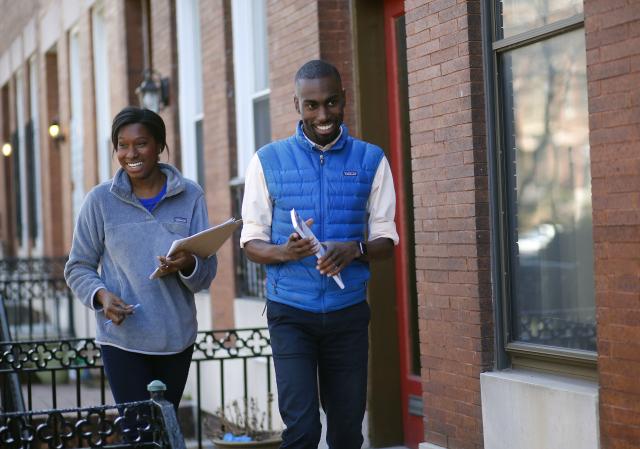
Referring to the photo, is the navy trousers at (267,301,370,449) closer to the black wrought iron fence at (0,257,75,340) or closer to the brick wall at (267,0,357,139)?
the brick wall at (267,0,357,139)

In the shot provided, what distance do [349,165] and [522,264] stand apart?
1626mm

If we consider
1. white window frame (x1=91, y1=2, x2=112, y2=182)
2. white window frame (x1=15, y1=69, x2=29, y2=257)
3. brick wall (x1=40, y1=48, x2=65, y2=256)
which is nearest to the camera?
white window frame (x1=91, y1=2, x2=112, y2=182)

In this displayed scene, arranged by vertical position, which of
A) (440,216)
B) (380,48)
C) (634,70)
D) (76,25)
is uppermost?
(76,25)

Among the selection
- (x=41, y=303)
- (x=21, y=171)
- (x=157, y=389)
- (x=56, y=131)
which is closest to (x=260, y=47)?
(x=157, y=389)

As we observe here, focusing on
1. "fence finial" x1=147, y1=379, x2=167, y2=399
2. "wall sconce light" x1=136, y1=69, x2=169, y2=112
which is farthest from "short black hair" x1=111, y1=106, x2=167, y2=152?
"wall sconce light" x1=136, y1=69, x2=169, y2=112

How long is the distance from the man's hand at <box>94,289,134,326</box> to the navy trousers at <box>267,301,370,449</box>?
0.68 meters

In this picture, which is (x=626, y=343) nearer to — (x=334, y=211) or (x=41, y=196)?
(x=334, y=211)

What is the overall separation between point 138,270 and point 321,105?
3.90ft

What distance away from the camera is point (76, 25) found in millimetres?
18141

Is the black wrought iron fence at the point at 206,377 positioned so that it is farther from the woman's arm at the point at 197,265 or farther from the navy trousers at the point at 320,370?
the navy trousers at the point at 320,370

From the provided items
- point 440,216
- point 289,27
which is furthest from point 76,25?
point 440,216

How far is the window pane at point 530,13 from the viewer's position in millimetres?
5824

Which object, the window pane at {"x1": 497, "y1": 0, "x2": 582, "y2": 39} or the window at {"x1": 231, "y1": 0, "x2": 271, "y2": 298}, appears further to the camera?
the window at {"x1": 231, "y1": 0, "x2": 271, "y2": 298}

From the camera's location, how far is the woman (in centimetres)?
537
